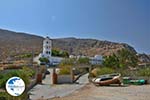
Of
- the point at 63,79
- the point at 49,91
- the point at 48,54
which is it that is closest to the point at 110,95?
the point at 49,91

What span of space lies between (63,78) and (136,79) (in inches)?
370

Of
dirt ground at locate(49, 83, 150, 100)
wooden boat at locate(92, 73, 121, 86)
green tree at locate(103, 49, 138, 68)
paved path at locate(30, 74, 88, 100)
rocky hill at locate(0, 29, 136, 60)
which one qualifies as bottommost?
A: dirt ground at locate(49, 83, 150, 100)

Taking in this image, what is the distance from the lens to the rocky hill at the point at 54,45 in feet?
365

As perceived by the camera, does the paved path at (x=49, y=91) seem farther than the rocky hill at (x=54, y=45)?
No

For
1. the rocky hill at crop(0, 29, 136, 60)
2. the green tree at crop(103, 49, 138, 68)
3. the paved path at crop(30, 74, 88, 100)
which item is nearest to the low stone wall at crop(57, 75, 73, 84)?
the paved path at crop(30, 74, 88, 100)

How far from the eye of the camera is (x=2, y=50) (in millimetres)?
104438

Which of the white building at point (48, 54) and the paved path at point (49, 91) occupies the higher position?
the white building at point (48, 54)

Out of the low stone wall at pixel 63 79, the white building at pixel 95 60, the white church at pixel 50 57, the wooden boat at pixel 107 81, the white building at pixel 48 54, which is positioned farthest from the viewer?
the white building at pixel 95 60

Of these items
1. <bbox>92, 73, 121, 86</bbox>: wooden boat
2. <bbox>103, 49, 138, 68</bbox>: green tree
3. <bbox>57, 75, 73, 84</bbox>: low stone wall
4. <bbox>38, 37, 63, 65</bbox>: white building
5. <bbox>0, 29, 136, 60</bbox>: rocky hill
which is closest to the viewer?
<bbox>92, 73, 121, 86</bbox>: wooden boat

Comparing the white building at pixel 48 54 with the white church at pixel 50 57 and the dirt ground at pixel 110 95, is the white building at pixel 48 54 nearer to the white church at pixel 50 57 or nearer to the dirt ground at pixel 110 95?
the white church at pixel 50 57

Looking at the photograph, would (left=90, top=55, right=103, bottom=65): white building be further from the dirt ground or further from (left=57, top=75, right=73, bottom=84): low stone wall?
the dirt ground

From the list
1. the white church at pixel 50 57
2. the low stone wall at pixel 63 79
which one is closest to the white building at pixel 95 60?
the white church at pixel 50 57

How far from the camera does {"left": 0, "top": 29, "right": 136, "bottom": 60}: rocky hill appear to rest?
111m

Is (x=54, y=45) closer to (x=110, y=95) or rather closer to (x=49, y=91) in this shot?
(x=49, y=91)
